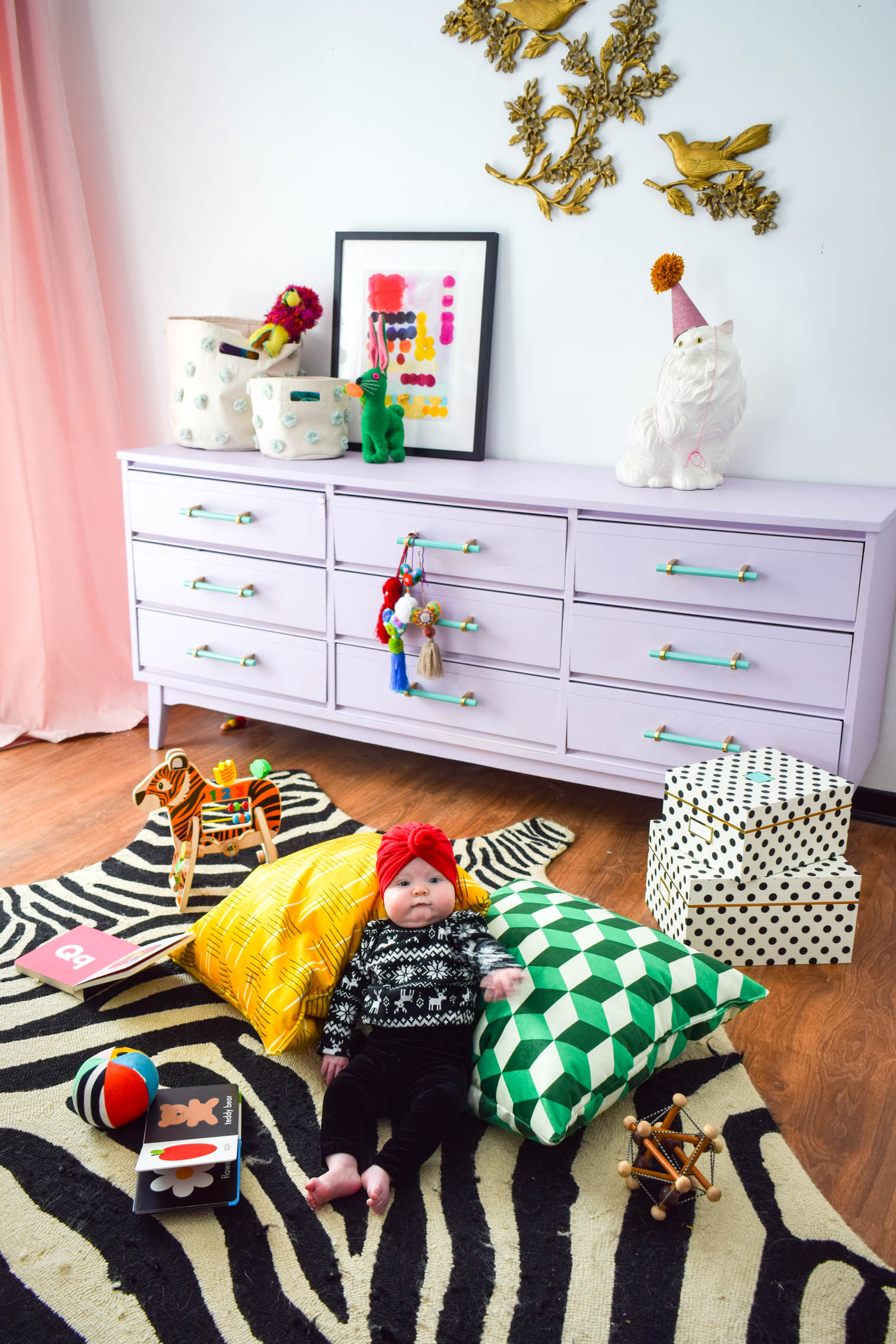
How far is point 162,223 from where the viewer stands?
2.97 meters

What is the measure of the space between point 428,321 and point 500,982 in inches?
70.5

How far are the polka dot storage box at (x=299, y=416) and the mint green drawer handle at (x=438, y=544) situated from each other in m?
0.44

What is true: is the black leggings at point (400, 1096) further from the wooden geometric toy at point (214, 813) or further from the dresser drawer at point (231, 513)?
the dresser drawer at point (231, 513)

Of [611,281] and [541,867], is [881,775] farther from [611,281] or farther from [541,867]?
[611,281]

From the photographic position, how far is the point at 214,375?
2.65m

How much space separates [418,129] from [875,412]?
4.33ft

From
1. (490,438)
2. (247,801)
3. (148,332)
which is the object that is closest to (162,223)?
(148,332)

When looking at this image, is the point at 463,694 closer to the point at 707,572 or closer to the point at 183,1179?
the point at 707,572

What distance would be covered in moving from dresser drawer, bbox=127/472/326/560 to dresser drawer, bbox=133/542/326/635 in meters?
0.04

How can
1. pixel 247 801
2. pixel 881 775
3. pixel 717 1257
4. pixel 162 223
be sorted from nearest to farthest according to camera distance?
pixel 717 1257 → pixel 247 801 → pixel 881 775 → pixel 162 223

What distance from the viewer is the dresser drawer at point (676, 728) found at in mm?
2010

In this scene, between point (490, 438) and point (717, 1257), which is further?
point (490, 438)

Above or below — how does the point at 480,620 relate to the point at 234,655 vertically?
above

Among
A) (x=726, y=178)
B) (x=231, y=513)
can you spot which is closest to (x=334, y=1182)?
(x=231, y=513)
